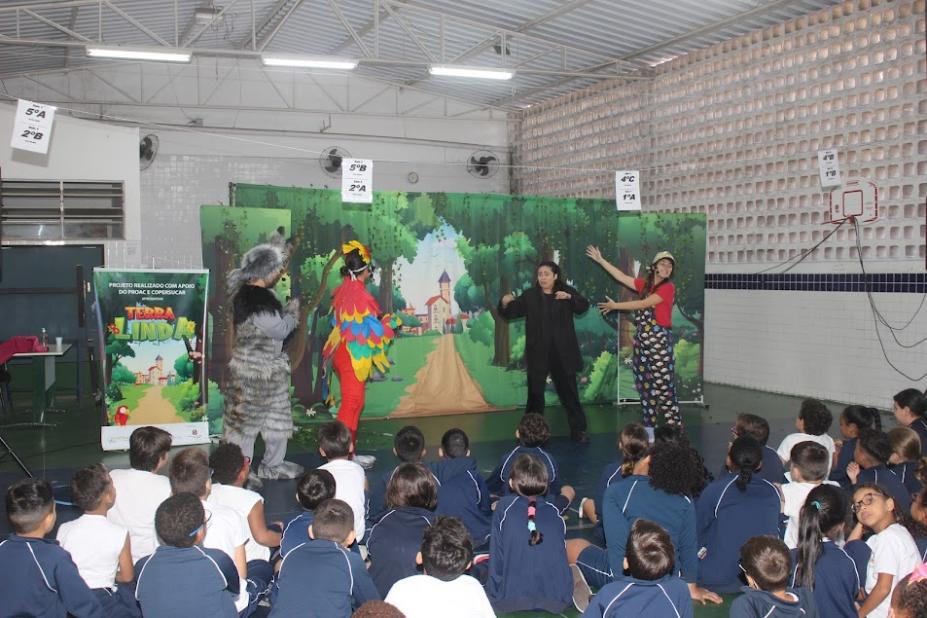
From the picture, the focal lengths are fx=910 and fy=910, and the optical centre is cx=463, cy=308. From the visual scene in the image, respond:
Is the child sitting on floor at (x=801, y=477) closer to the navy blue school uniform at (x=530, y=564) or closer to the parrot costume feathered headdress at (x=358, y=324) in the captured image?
the navy blue school uniform at (x=530, y=564)

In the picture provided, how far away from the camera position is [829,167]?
382 inches

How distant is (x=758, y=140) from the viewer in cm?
1102

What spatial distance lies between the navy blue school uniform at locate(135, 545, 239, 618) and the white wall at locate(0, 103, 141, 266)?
9.14 metres

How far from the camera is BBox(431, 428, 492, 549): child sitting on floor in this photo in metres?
4.91

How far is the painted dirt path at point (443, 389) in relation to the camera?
9383mm

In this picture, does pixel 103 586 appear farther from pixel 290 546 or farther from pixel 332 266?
pixel 332 266

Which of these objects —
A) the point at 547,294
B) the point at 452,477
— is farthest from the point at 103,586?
the point at 547,294

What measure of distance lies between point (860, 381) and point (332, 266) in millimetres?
5751

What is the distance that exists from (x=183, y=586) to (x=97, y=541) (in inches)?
30.3

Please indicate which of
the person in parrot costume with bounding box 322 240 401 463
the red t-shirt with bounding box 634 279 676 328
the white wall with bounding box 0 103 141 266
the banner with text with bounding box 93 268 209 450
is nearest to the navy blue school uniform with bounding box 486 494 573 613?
the person in parrot costume with bounding box 322 240 401 463

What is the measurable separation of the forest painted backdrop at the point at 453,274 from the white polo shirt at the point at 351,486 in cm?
392

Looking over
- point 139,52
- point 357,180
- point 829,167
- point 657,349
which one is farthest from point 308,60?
point 829,167

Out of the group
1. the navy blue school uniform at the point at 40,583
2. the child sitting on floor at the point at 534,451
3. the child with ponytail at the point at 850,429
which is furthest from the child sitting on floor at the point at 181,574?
the child with ponytail at the point at 850,429

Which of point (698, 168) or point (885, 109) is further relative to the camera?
point (698, 168)
